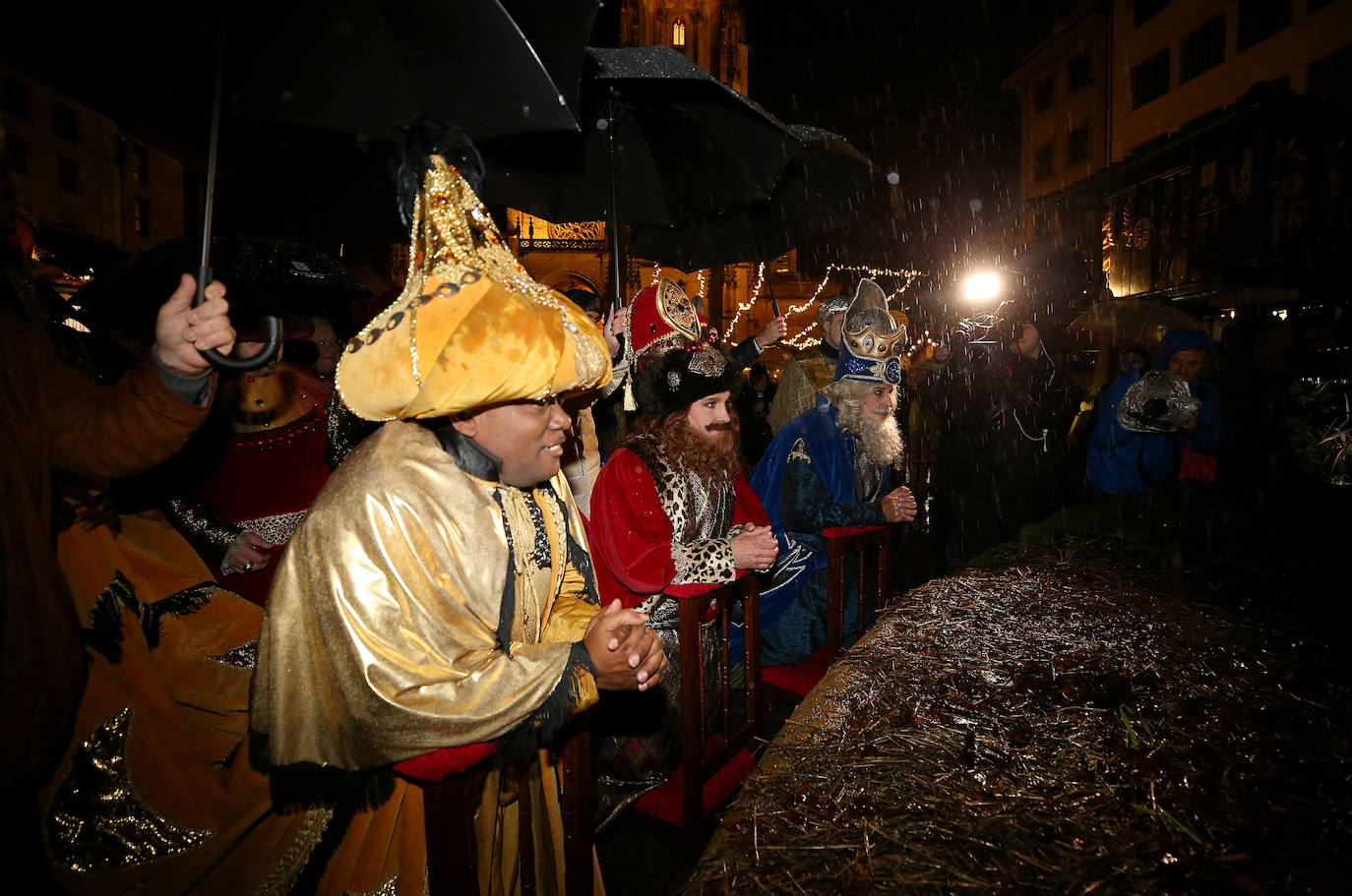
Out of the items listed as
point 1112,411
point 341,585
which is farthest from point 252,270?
point 1112,411

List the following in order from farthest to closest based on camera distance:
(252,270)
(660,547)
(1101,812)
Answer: (252,270), (660,547), (1101,812)

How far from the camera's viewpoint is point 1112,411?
5.22 m

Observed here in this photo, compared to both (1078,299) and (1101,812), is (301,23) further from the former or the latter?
(1078,299)

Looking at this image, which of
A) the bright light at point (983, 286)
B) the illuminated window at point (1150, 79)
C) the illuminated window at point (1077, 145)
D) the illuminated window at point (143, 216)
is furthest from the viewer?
the illuminated window at point (143, 216)

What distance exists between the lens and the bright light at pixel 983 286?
56.4 feet

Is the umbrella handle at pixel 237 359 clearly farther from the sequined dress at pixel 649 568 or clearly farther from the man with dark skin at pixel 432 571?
the sequined dress at pixel 649 568

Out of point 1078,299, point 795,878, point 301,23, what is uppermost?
point 1078,299

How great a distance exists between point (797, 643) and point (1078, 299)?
603 inches

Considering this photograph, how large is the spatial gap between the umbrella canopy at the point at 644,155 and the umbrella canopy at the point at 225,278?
1.12 meters

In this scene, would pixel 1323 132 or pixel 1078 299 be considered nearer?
pixel 1323 132

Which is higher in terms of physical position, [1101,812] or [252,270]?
[252,270]

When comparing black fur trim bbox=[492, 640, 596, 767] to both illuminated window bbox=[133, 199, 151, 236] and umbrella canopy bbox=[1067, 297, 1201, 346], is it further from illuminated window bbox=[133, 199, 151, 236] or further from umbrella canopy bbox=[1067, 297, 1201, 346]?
illuminated window bbox=[133, 199, 151, 236]

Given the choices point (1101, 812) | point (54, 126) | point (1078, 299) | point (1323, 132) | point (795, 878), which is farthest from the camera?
point (54, 126)

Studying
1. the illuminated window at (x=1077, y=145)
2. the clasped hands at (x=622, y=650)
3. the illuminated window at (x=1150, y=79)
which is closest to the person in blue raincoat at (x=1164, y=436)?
the clasped hands at (x=622, y=650)
